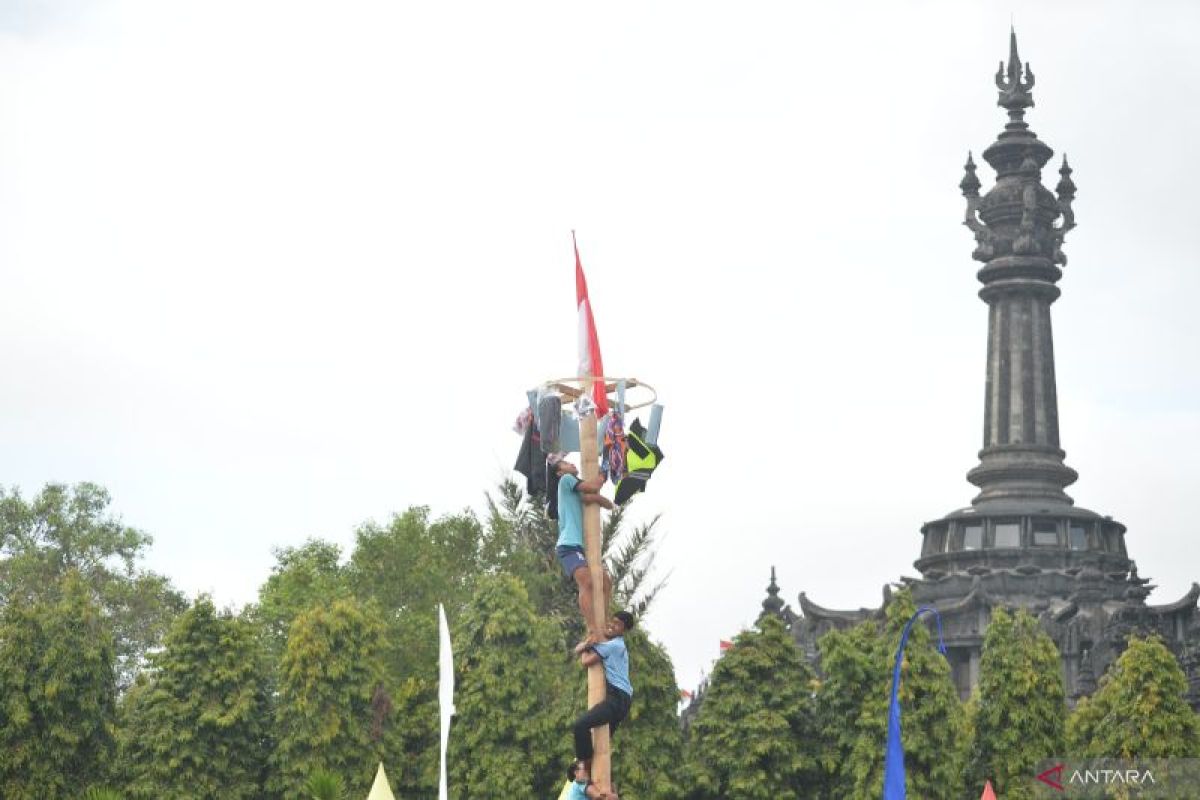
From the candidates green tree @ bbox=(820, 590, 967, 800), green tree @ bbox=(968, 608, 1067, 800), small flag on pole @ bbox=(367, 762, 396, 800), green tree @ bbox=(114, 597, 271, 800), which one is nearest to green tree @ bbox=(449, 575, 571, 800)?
green tree @ bbox=(114, 597, 271, 800)

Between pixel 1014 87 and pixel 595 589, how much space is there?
86391 millimetres

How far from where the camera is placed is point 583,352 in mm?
32906

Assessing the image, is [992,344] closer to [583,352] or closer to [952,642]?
[952,642]

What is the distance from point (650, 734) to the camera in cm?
6962

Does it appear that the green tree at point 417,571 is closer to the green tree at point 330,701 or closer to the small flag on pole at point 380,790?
the green tree at point 330,701

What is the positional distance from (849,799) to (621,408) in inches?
1497

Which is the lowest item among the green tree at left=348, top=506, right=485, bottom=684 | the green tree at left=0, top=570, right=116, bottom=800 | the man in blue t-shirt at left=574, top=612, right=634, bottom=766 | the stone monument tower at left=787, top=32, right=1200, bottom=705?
the man in blue t-shirt at left=574, top=612, right=634, bottom=766

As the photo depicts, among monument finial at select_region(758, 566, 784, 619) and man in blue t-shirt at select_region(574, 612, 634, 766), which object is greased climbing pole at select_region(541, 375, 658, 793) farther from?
monument finial at select_region(758, 566, 784, 619)

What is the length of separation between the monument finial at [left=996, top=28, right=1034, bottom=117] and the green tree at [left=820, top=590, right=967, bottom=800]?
49269 millimetres

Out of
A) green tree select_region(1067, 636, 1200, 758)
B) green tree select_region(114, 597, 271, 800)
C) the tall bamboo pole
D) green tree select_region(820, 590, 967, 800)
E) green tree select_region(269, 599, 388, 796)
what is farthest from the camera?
green tree select_region(269, 599, 388, 796)

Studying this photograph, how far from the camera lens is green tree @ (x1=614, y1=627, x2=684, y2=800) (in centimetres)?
6862

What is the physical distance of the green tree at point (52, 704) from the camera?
67.6m

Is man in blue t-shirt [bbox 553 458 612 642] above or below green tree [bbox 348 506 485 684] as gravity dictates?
below

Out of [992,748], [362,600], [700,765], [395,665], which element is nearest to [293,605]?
[362,600]
